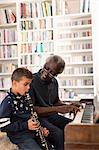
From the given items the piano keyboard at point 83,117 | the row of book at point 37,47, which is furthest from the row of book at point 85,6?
the piano keyboard at point 83,117

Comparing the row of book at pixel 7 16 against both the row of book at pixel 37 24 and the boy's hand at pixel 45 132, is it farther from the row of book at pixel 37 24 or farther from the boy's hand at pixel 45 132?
the boy's hand at pixel 45 132

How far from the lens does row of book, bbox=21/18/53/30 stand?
Result: 416 cm

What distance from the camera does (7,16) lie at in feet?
14.5

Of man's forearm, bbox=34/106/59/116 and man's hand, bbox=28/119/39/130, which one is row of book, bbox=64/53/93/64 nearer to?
man's forearm, bbox=34/106/59/116

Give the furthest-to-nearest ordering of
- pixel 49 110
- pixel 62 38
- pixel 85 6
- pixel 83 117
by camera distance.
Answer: pixel 62 38, pixel 85 6, pixel 49 110, pixel 83 117

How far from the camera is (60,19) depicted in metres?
4.16

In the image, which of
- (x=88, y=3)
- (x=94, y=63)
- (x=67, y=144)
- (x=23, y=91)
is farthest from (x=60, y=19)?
(x=67, y=144)

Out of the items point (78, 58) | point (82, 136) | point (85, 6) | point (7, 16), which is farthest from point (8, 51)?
point (82, 136)

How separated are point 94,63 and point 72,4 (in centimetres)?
103

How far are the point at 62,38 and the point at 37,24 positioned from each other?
459 mm

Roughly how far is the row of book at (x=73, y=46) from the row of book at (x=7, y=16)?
2.97ft

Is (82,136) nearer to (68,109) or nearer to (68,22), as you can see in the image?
(68,109)

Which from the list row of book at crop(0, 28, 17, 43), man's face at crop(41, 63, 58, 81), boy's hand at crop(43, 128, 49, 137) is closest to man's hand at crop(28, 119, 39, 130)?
boy's hand at crop(43, 128, 49, 137)

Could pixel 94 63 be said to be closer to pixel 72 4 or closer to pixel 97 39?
pixel 97 39
